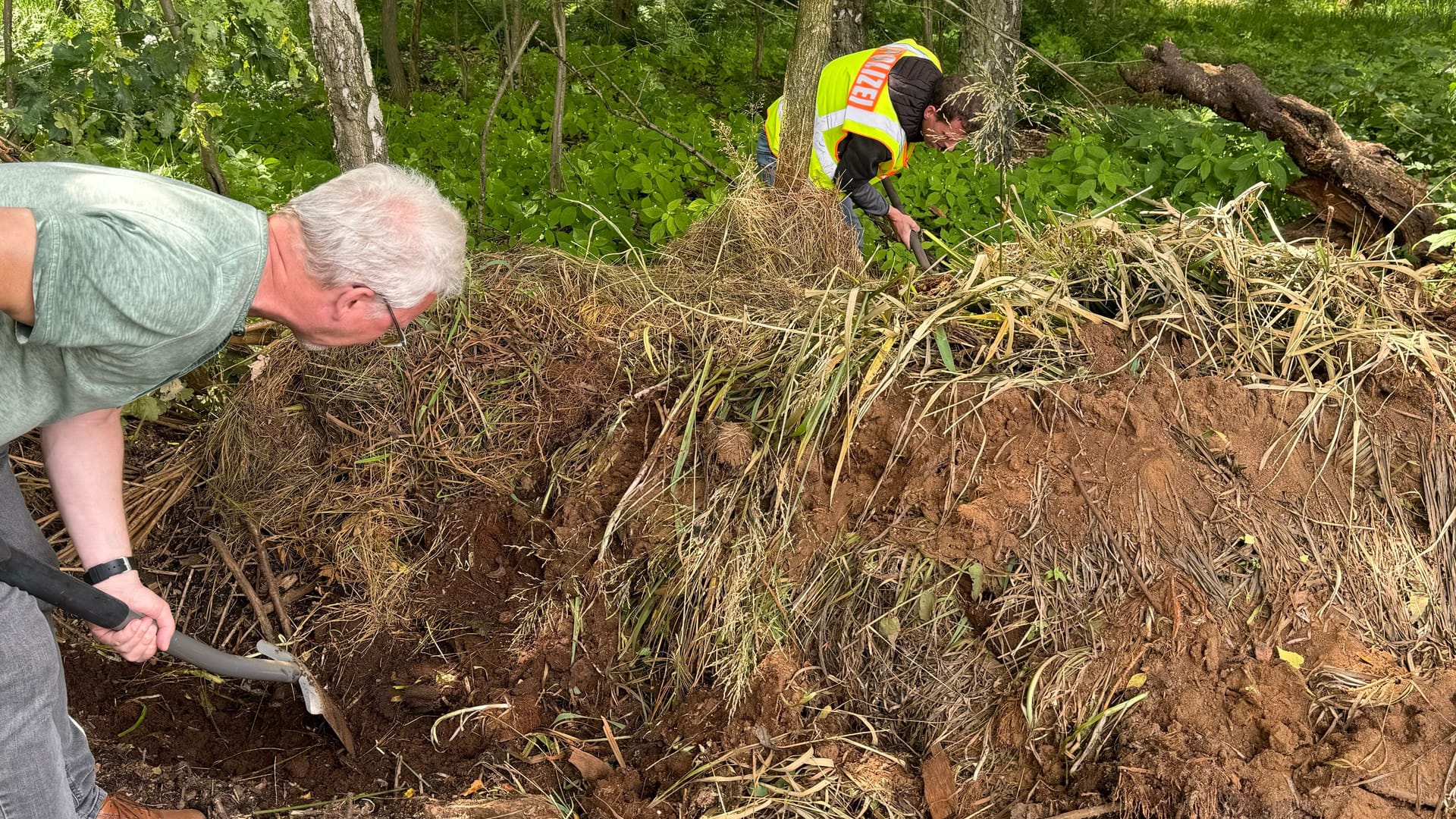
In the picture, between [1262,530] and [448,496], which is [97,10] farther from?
[1262,530]

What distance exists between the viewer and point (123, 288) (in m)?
1.46

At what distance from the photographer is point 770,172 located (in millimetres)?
4566

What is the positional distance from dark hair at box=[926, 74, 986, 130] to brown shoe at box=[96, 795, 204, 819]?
3519 millimetres

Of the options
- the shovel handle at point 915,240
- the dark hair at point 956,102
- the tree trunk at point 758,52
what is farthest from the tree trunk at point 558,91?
the tree trunk at point 758,52

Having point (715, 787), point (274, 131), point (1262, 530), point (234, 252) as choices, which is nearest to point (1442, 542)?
point (1262, 530)

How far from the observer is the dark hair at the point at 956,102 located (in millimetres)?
4006

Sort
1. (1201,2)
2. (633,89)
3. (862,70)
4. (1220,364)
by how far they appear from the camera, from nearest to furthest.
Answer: (1220,364) < (862,70) < (633,89) < (1201,2)

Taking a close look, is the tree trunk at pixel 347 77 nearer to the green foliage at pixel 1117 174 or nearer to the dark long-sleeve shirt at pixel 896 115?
the dark long-sleeve shirt at pixel 896 115

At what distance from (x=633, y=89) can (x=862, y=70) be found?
370 centimetres

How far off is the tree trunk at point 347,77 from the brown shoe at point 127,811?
230cm

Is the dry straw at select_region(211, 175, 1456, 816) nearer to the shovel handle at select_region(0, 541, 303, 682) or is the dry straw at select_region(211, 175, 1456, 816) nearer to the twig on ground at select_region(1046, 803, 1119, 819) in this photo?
the twig on ground at select_region(1046, 803, 1119, 819)

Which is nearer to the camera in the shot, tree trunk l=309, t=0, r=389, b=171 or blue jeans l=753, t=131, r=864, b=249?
tree trunk l=309, t=0, r=389, b=171

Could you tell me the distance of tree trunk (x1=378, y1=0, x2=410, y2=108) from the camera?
685cm

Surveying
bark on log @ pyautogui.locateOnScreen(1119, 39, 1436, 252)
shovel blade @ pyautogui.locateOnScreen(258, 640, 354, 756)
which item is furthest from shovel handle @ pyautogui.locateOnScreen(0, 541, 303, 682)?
bark on log @ pyautogui.locateOnScreen(1119, 39, 1436, 252)
